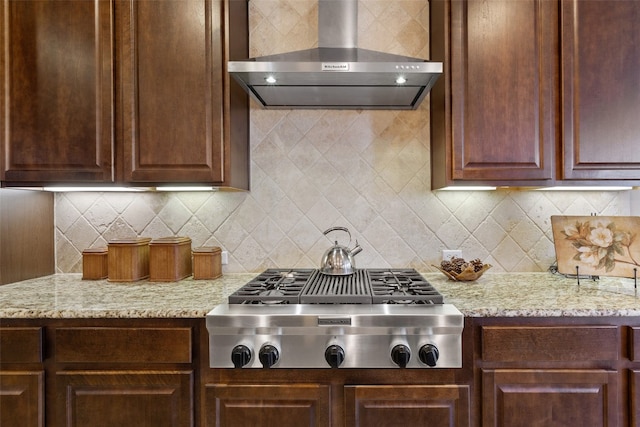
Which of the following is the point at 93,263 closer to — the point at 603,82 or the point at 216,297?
the point at 216,297

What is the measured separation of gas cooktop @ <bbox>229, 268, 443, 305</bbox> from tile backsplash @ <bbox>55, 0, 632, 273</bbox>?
22 centimetres

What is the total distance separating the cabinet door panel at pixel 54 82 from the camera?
5.19 ft

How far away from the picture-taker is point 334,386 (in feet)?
4.17

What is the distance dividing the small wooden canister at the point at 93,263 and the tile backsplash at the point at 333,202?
204 mm

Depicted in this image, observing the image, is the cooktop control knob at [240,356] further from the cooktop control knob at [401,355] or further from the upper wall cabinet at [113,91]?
the upper wall cabinet at [113,91]

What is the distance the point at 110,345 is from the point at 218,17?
1421 mm

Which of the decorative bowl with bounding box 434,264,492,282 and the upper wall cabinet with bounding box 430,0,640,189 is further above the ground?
the upper wall cabinet with bounding box 430,0,640,189

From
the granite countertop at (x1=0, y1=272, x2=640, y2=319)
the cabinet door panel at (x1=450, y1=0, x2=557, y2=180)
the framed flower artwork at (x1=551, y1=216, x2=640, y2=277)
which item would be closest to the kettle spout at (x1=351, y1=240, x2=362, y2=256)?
the granite countertop at (x1=0, y1=272, x2=640, y2=319)

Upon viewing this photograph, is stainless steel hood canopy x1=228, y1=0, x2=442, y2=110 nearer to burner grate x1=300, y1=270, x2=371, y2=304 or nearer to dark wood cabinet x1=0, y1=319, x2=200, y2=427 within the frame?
burner grate x1=300, y1=270, x2=371, y2=304

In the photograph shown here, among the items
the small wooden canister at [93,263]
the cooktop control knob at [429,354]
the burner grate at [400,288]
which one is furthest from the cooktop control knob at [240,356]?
the small wooden canister at [93,263]

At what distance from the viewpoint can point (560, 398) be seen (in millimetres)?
1265

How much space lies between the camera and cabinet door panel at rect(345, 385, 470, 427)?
1257 millimetres

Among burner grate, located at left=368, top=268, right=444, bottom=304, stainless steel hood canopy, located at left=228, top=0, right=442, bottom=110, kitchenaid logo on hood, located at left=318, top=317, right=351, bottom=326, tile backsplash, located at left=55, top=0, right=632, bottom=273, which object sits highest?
stainless steel hood canopy, located at left=228, top=0, right=442, bottom=110

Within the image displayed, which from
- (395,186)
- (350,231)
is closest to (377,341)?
(350,231)
